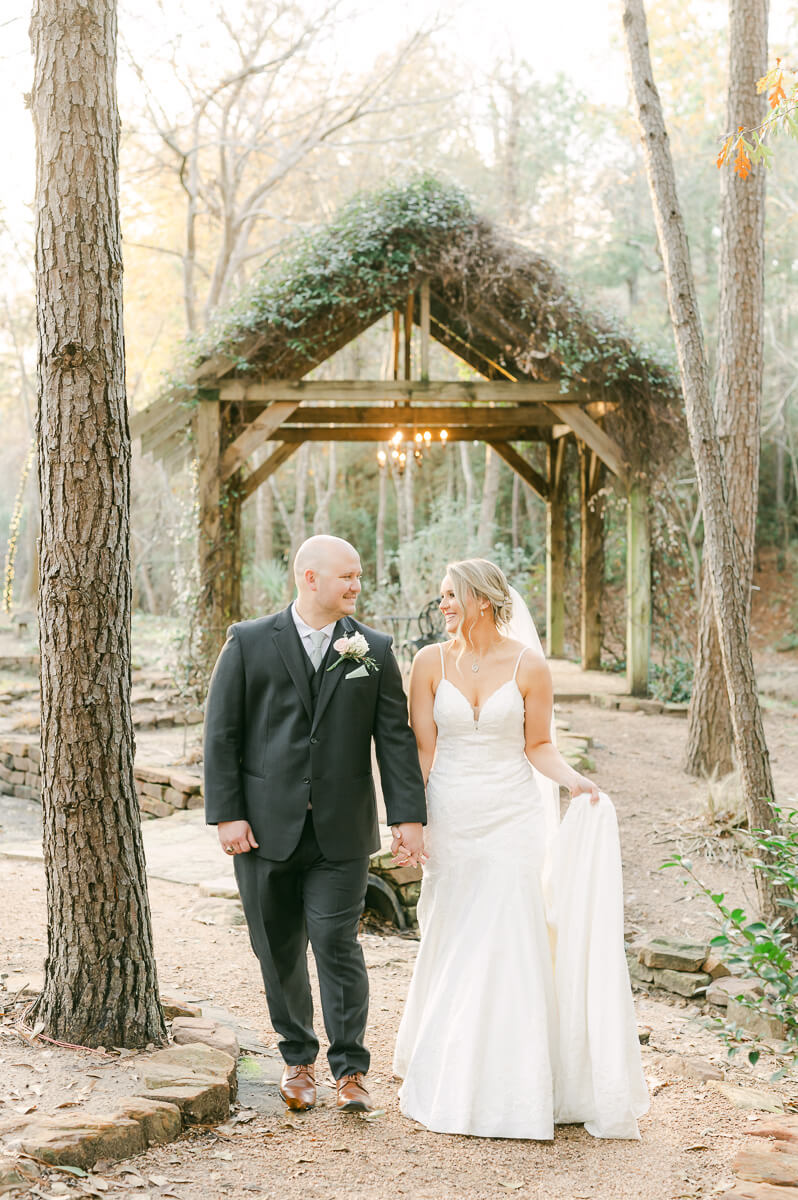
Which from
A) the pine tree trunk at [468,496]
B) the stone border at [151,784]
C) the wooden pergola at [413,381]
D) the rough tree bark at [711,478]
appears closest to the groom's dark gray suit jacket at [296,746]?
the rough tree bark at [711,478]

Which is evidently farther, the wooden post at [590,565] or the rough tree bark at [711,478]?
the wooden post at [590,565]

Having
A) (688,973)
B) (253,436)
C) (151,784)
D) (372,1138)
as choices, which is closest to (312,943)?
(372,1138)

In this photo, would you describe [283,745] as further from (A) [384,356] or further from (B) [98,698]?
(A) [384,356]

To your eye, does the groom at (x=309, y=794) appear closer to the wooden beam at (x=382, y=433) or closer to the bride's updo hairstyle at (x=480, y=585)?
the bride's updo hairstyle at (x=480, y=585)

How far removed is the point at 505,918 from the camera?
3396mm

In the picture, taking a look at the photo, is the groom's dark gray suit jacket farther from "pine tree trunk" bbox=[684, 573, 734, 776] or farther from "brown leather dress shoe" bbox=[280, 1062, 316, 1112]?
"pine tree trunk" bbox=[684, 573, 734, 776]

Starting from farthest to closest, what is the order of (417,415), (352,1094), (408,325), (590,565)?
(590,565), (417,415), (408,325), (352,1094)

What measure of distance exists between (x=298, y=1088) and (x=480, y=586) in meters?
1.66

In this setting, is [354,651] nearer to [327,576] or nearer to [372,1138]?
[327,576]

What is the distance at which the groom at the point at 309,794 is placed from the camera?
10.8 feet

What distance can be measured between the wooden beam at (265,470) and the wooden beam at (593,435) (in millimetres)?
3431

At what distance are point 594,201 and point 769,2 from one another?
17634 mm

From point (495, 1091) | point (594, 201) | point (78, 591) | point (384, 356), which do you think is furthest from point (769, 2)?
point (384, 356)

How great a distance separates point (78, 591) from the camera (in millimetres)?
3348
